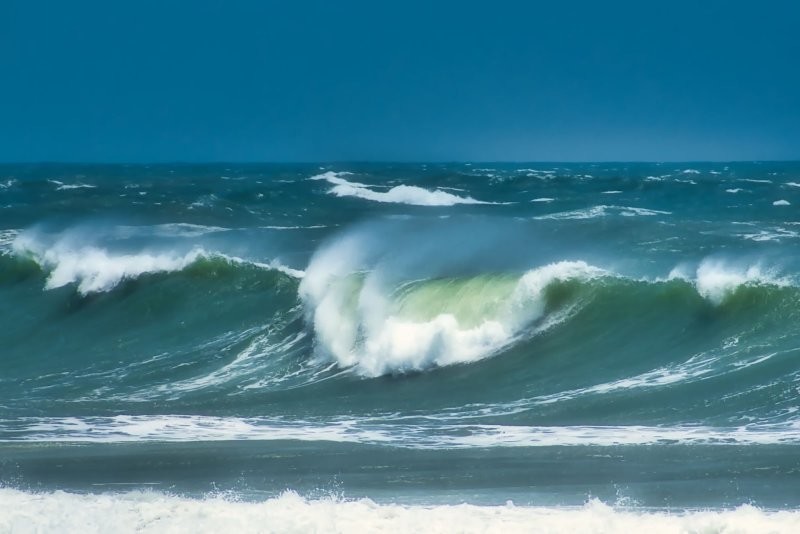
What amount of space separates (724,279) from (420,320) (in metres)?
4.50

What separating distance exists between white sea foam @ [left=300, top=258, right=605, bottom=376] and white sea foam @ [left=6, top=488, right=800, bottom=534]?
601cm

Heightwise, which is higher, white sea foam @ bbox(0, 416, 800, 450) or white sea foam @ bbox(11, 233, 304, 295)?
white sea foam @ bbox(11, 233, 304, 295)

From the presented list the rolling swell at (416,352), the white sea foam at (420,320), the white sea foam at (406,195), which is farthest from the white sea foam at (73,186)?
the white sea foam at (420,320)

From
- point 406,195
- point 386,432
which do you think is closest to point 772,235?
→ point 386,432

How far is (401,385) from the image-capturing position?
13438 millimetres

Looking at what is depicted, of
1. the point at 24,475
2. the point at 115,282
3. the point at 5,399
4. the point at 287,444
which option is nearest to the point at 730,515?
the point at 287,444

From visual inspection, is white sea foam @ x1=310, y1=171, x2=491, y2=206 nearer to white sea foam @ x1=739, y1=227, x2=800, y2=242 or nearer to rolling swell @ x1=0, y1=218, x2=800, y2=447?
white sea foam @ x1=739, y1=227, x2=800, y2=242

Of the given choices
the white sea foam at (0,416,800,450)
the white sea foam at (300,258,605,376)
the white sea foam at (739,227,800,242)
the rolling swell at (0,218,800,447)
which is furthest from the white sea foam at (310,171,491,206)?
the white sea foam at (0,416,800,450)

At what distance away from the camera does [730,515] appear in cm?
734

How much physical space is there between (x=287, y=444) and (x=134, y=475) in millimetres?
1616

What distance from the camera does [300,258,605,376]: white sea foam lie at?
47.5 ft

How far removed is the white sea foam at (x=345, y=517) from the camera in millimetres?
7363

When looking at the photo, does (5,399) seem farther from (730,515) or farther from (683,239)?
(683,239)

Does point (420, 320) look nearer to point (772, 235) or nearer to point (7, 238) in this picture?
point (772, 235)
